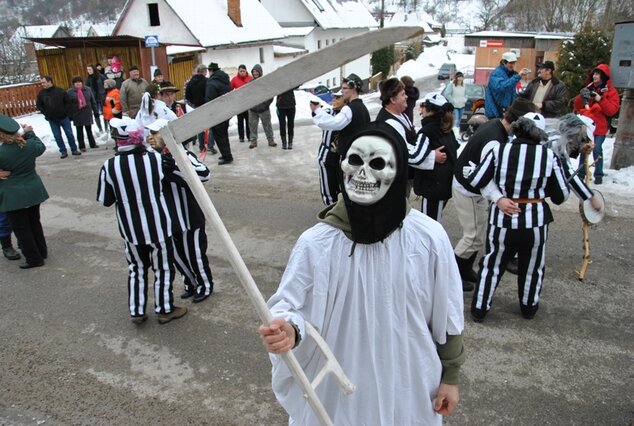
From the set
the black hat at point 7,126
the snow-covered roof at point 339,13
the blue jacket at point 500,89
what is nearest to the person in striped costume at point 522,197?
the black hat at point 7,126

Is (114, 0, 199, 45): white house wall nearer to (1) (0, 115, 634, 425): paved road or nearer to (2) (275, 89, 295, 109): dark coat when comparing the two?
(2) (275, 89, 295, 109): dark coat

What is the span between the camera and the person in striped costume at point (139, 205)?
4215mm

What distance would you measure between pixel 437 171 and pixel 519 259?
1.21 metres

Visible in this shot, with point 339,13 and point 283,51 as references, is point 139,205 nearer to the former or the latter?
point 283,51

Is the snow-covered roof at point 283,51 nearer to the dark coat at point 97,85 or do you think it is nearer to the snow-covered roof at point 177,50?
the snow-covered roof at point 177,50

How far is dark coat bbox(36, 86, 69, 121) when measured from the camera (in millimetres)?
10971

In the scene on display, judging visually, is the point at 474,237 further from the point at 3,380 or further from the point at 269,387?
the point at 3,380

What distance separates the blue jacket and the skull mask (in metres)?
7.59

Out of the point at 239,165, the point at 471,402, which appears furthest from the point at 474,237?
the point at 239,165

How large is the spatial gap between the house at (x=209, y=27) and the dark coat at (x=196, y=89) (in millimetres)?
14113

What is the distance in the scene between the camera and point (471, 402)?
3.53 metres

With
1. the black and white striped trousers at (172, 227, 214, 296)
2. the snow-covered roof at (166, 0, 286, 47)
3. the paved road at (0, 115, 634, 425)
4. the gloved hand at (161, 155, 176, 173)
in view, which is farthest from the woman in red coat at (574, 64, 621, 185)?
the snow-covered roof at (166, 0, 286, 47)

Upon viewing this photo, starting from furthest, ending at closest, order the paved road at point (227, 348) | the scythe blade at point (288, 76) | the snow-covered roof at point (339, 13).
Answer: the snow-covered roof at point (339, 13) → the paved road at point (227, 348) → the scythe blade at point (288, 76)

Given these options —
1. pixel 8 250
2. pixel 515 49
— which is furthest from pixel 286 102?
pixel 515 49
